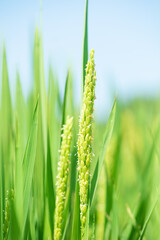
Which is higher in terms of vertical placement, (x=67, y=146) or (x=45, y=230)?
(x=67, y=146)

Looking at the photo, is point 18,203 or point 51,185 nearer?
point 18,203

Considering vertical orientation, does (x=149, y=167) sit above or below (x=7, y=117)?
below

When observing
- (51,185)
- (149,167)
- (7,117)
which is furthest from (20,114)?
(149,167)

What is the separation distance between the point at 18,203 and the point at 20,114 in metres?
0.30

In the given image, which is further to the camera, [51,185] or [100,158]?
[51,185]

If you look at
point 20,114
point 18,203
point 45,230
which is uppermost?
point 20,114

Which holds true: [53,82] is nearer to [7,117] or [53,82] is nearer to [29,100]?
[29,100]

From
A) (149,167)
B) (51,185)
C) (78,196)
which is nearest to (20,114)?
(51,185)

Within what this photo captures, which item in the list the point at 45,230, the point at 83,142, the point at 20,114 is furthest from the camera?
the point at 20,114

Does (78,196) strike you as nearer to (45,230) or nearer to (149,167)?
(45,230)

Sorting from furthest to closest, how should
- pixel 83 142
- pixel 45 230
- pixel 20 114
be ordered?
pixel 20 114, pixel 45 230, pixel 83 142

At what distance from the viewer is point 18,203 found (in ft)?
1.67

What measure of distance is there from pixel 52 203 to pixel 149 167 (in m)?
0.35

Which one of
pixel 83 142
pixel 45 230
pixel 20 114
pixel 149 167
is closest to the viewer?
pixel 83 142
